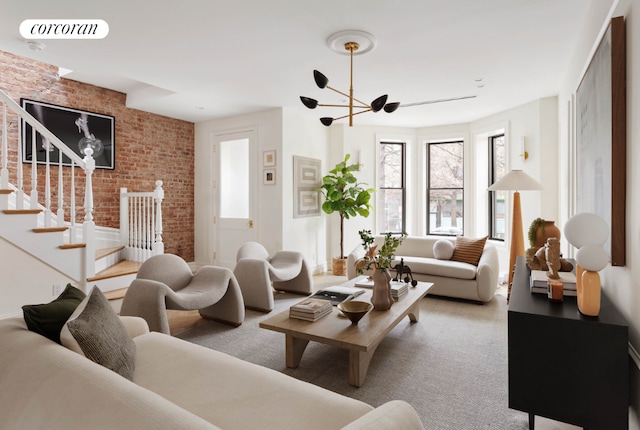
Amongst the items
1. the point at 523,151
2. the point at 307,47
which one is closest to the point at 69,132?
the point at 307,47

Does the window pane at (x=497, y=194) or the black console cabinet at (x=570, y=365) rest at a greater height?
the window pane at (x=497, y=194)

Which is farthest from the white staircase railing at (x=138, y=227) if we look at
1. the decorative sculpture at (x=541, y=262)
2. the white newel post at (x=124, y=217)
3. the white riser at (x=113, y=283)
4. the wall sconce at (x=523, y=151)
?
the wall sconce at (x=523, y=151)

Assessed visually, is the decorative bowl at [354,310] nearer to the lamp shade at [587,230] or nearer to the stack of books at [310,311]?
the stack of books at [310,311]

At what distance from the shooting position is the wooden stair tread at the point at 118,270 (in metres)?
4.05

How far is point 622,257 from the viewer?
1.65 m

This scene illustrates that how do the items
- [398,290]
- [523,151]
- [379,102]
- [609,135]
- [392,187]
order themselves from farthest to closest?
[392,187]
[523,151]
[398,290]
[379,102]
[609,135]

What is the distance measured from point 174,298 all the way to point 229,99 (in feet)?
10.1

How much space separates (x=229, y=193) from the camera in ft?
20.4

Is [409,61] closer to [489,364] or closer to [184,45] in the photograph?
[184,45]

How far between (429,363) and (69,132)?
513 cm

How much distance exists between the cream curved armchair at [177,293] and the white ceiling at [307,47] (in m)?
2.06

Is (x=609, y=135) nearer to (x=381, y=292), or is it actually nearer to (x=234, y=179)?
(x=381, y=292)

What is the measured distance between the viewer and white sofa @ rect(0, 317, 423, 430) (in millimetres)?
1006

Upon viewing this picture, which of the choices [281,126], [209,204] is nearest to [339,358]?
[281,126]
